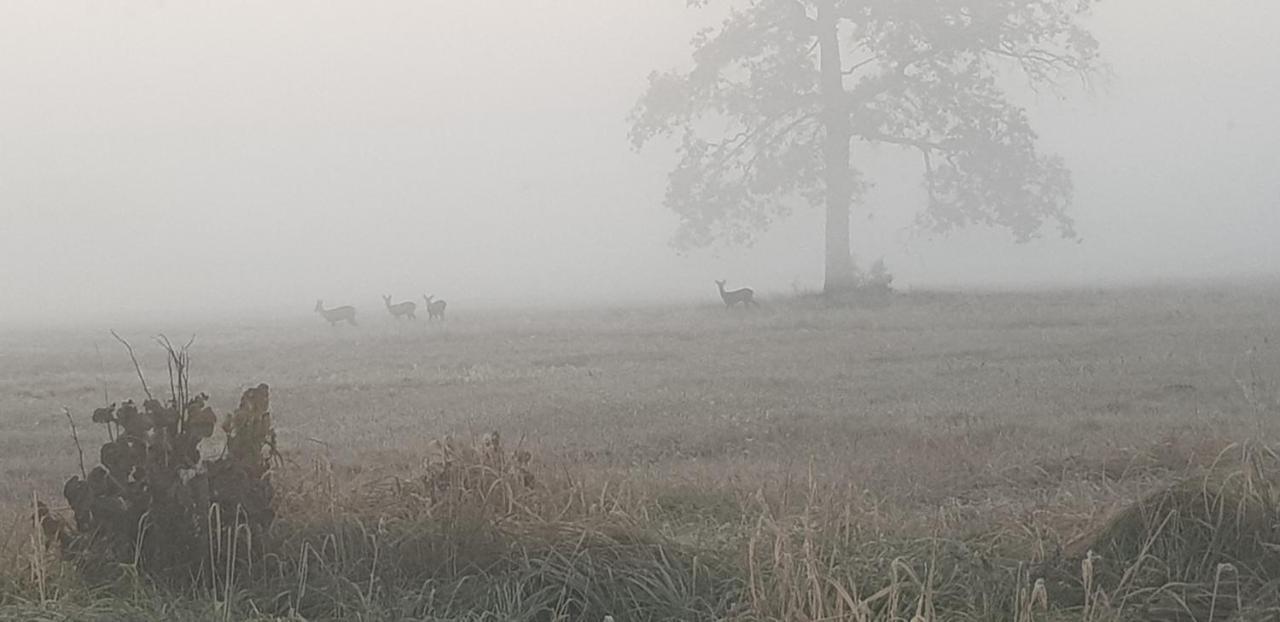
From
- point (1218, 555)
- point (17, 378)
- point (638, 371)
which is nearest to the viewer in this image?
point (1218, 555)

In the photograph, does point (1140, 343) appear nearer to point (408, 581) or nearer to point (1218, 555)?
point (1218, 555)

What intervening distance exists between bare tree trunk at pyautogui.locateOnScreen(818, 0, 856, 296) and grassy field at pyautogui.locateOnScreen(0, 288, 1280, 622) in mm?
10081

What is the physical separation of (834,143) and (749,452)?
20.3 metres

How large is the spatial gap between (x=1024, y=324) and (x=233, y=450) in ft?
43.6

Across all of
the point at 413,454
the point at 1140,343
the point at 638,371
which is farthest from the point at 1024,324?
the point at 413,454

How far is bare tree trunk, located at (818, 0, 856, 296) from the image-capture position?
26.7 meters

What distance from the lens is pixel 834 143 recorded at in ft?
88.3

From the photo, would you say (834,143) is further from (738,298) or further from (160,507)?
(160,507)

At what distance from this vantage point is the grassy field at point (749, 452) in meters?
4.46

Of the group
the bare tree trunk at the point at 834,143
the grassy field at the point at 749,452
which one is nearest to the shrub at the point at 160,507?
the grassy field at the point at 749,452

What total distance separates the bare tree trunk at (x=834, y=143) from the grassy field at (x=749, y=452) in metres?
10.1

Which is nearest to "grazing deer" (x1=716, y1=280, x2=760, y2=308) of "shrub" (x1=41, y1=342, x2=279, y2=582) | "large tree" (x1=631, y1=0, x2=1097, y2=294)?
"large tree" (x1=631, y1=0, x2=1097, y2=294)

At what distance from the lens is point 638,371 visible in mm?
12391

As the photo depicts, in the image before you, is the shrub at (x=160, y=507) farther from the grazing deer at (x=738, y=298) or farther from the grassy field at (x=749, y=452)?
the grazing deer at (x=738, y=298)
